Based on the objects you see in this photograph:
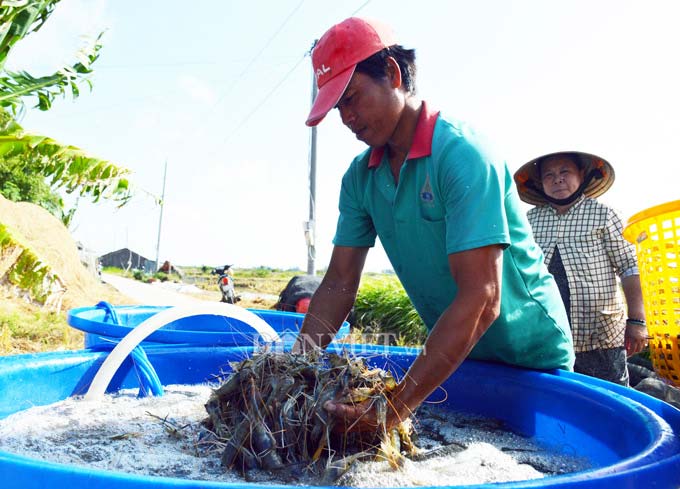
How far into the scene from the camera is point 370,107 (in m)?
1.83

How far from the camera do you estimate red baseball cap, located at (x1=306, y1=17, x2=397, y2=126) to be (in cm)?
179

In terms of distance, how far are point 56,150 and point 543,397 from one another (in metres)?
5.79

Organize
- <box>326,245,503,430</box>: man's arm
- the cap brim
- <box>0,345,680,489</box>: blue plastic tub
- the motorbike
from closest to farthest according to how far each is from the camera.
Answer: <box>0,345,680,489</box>: blue plastic tub < <box>326,245,503,430</box>: man's arm < the cap brim < the motorbike

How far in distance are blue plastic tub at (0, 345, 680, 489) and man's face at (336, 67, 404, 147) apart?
84 centimetres

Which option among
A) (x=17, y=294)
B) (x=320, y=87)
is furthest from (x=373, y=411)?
(x=17, y=294)

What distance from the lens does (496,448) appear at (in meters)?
1.79

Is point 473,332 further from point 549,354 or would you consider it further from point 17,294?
point 17,294

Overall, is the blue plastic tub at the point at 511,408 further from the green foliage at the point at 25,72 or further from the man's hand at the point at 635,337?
the green foliage at the point at 25,72

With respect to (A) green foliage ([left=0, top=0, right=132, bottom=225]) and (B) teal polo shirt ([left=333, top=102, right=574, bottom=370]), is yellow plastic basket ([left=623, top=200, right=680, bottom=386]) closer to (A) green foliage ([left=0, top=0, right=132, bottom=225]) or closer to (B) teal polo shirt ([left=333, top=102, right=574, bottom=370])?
(B) teal polo shirt ([left=333, top=102, right=574, bottom=370])

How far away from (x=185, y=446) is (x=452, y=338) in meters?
0.83

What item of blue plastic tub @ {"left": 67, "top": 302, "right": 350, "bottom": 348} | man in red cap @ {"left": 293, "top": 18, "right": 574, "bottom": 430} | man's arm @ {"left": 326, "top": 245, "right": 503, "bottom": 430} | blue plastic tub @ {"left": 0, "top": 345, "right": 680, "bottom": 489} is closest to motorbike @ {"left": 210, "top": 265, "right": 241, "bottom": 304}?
blue plastic tub @ {"left": 67, "top": 302, "right": 350, "bottom": 348}

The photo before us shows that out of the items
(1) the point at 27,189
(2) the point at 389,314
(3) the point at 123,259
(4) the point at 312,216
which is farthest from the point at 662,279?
(3) the point at 123,259

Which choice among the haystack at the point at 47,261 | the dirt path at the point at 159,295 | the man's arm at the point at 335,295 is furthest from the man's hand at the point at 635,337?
the dirt path at the point at 159,295

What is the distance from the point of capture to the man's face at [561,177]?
139 inches
